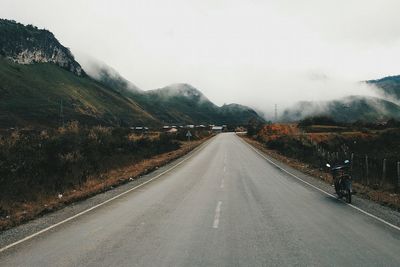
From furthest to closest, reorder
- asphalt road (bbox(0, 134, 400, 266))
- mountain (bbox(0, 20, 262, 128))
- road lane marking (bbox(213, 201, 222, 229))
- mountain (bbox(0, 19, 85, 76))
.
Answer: mountain (bbox(0, 19, 85, 76)) → mountain (bbox(0, 20, 262, 128)) → road lane marking (bbox(213, 201, 222, 229)) → asphalt road (bbox(0, 134, 400, 266))

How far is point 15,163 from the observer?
64.2ft

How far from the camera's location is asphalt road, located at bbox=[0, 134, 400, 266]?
22.8 ft

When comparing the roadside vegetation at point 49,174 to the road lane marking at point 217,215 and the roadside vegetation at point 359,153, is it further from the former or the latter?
the roadside vegetation at point 359,153

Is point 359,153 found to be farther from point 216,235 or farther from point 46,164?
point 216,235

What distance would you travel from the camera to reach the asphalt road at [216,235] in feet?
22.8

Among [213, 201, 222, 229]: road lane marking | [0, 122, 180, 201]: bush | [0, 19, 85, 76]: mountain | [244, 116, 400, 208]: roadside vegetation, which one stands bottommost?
[244, 116, 400, 208]: roadside vegetation

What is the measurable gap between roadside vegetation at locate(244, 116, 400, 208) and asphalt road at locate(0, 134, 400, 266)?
4.09m

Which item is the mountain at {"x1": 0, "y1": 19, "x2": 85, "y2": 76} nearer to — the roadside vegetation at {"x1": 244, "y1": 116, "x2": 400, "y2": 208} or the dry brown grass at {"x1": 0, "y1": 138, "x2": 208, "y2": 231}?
the roadside vegetation at {"x1": 244, "y1": 116, "x2": 400, "y2": 208}

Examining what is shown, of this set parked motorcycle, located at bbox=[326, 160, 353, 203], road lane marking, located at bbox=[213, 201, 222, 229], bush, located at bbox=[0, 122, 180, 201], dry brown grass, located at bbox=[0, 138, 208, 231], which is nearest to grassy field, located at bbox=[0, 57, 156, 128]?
bush, located at bbox=[0, 122, 180, 201]

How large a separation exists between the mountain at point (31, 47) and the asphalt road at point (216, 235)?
510 feet

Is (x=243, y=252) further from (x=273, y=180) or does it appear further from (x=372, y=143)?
(x=372, y=143)

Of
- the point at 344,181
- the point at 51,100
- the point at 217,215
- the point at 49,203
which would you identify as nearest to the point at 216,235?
the point at 217,215

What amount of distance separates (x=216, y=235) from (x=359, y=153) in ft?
119

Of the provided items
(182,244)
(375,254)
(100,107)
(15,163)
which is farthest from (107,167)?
(100,107)
